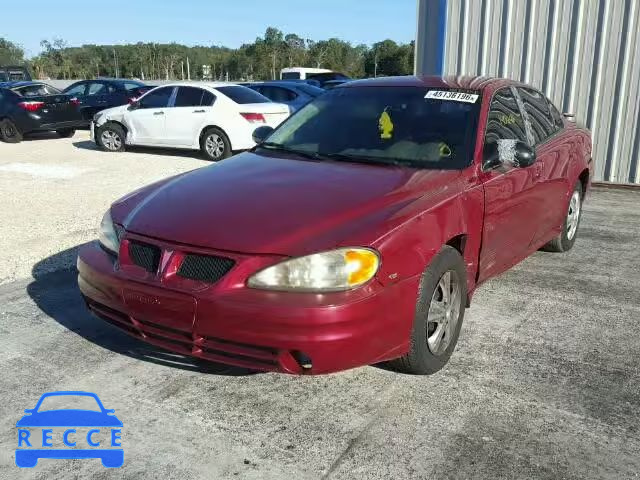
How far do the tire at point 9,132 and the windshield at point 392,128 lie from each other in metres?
12.7

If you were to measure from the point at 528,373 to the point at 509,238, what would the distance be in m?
1.05

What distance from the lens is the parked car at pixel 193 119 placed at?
11.6 m

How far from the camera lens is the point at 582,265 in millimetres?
5484

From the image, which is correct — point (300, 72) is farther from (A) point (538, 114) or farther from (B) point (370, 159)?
(B) point (370, 159)

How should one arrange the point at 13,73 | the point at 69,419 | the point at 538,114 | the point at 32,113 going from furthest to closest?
the point at 13,73 → the point at 32,113 → the point at 538,114 → the point at 69,419

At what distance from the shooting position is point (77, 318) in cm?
424

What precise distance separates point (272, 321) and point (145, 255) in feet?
2.68

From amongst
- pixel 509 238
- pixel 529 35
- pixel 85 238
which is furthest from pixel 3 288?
pixel 529 35

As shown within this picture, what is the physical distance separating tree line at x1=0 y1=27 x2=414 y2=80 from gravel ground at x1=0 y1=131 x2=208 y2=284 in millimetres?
49943

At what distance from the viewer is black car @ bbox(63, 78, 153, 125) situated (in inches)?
682

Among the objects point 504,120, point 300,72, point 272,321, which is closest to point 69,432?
point 272,321

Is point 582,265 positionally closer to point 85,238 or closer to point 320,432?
A: point 320,432

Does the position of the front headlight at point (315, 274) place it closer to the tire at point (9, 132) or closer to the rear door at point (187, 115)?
the rear door at point (187, 115)

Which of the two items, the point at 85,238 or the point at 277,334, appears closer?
the point at 277,334
